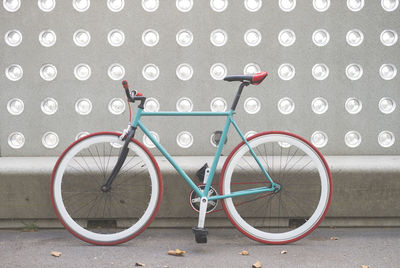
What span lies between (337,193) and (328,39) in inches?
49.3

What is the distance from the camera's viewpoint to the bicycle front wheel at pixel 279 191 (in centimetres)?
247

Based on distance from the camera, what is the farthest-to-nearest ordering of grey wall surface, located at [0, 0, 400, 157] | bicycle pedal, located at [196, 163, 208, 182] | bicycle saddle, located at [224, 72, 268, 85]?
grey wall surface, located at [0, 0, 400, 157] → bicycle pedal, located at [196, 163, 208, 182] → bicycle saddle, located at [224, 72, 268, 85]

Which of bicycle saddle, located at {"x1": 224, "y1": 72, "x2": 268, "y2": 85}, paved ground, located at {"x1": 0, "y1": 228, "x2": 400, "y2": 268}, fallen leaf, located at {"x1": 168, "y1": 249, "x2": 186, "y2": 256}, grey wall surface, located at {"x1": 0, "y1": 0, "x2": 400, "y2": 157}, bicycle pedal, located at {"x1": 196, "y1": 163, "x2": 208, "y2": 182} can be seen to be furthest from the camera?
grey wall surface, located at {"x1": 0, "y1": 0, "x2": 400, "y2": 157}

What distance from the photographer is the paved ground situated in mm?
2182

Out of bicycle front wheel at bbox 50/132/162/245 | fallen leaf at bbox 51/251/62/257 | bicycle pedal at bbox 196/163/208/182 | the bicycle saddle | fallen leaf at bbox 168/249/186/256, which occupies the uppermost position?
the bicycle saddle

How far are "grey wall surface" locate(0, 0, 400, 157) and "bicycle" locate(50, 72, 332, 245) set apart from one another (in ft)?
1.39

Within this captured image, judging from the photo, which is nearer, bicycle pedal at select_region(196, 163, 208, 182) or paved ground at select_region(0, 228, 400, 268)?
paved ground at select_region(0, 228, 400, 268)

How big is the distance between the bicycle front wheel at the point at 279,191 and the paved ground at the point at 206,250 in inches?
4.9

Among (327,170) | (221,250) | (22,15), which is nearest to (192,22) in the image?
(22,15)

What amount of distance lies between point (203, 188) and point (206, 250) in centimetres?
40

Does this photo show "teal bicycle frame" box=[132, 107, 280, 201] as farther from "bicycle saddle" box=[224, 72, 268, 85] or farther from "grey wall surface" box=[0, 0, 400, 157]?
"grey wall surface" box=[0, 0, 400, 157]

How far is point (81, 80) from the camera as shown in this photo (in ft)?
10.0

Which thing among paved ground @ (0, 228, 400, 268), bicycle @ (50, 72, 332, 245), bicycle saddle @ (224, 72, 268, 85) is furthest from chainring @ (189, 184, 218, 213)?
bicycle saddle @ (224, 72, 268, 85)

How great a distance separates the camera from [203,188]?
2512mm
